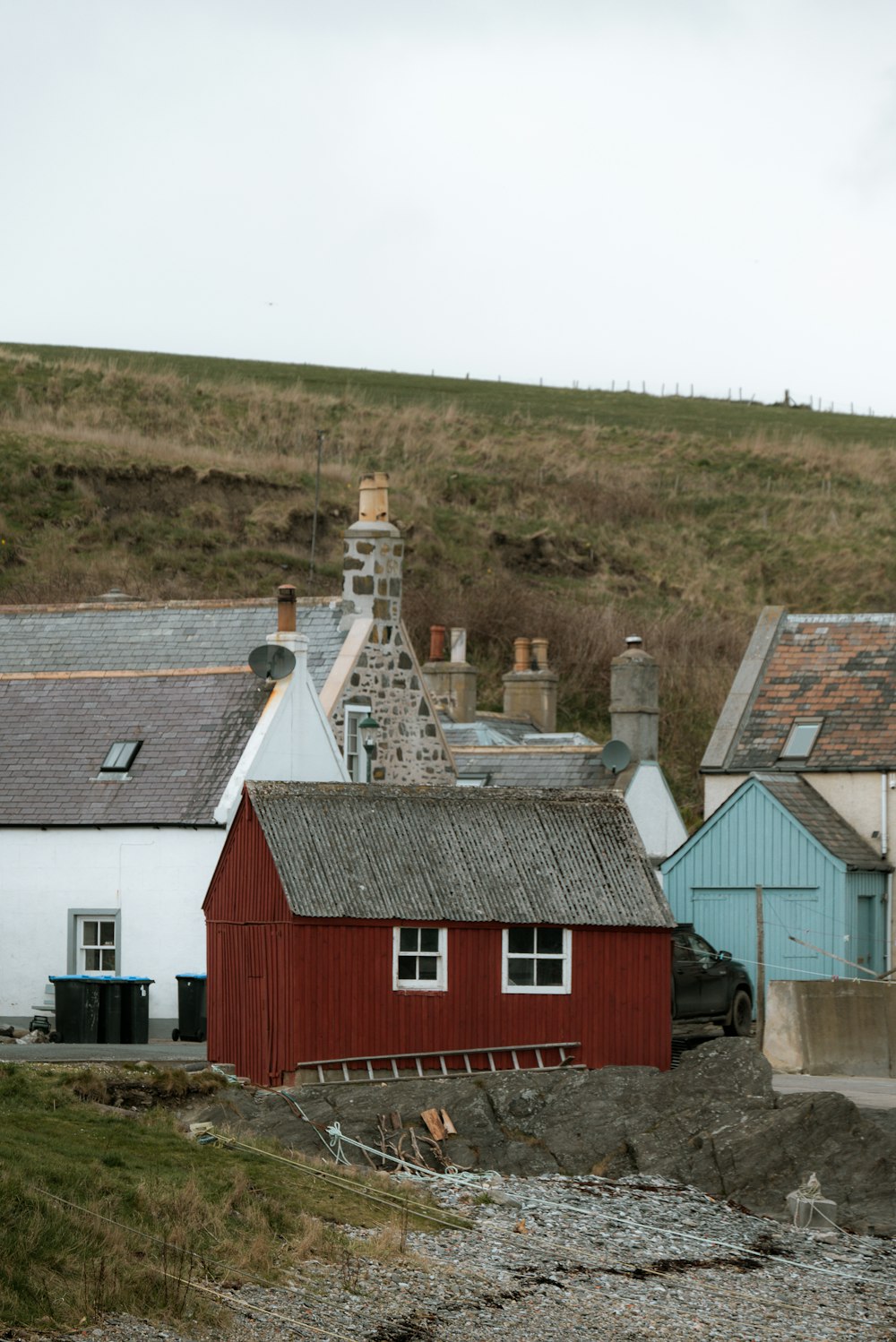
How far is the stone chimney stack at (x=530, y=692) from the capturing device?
48.8 meters

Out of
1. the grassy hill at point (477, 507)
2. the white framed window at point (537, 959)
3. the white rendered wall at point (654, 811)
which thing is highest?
the grassy hill at point (477, 507)

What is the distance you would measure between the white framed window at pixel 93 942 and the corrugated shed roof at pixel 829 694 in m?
11.3

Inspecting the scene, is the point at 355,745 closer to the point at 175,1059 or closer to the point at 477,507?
the point at 175,1059

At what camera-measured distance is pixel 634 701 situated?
4050 cm

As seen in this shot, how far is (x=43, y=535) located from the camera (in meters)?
60.9

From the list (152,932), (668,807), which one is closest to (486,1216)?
(152,932)

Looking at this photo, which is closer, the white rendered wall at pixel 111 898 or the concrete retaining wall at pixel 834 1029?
the concrete retaining wall at pixel 834 1029

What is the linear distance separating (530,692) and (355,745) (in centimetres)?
1619

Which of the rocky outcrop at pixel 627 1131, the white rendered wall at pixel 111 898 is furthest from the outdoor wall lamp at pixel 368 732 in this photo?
the rocky outcrop at pixel 627 1131

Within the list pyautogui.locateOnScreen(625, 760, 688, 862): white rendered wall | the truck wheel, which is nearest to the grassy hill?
pyautogui.locateOnScreen(625, 760, 688, 862): white rendered wall

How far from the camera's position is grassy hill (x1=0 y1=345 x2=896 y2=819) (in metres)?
59.2

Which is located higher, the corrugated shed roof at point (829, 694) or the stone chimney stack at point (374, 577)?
the stone chimney stack at point (374, 577)

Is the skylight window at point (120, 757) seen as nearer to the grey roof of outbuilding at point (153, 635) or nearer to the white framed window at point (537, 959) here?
the grey roof of outbuilding at point (153, 635)

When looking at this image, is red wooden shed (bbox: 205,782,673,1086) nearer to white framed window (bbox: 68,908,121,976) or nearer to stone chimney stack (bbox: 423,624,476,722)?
white framed window (bbox: 68,908,121,976)
